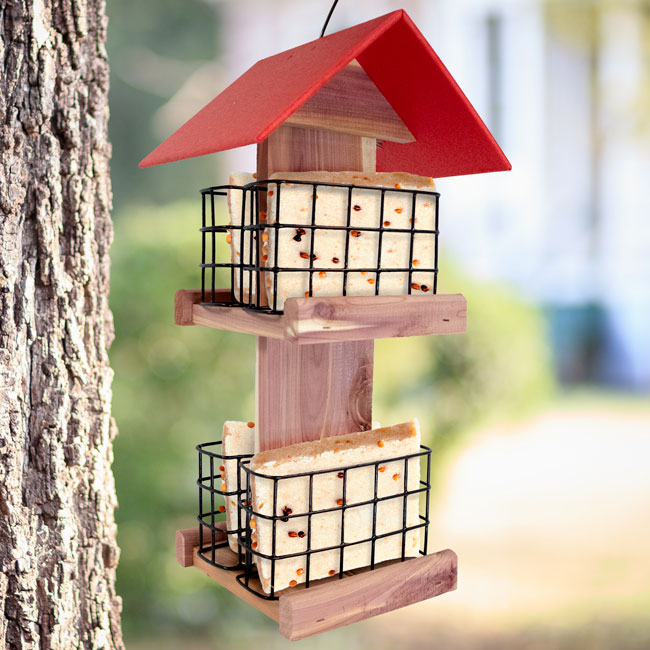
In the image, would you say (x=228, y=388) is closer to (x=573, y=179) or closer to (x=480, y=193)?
(x=480, y=193)

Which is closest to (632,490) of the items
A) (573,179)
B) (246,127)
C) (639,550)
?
(639,550)

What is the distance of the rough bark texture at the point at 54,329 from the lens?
1.05 m

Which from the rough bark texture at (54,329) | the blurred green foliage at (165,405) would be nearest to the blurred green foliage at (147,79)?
the blurred green foliage at (165,405)

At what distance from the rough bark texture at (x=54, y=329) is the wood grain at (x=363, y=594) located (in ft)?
1.28

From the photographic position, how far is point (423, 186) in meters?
0.96

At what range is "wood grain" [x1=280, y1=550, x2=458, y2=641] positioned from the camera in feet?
2.90

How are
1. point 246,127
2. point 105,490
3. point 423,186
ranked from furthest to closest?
point 105,490 → point 423,186 → point 246,127

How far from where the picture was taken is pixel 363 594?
94 centimetres

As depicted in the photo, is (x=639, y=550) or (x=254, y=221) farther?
(x=639, y=550)

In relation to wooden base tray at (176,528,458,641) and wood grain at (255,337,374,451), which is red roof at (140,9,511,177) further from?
wooden base tray at (176,528,458,641)

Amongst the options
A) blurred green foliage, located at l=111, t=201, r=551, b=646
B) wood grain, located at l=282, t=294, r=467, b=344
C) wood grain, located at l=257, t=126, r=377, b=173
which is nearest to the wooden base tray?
wood grain, located at l=282, t=294, r=467, b=344

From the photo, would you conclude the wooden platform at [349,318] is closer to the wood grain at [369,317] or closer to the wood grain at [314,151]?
the wood grain at [369,317]

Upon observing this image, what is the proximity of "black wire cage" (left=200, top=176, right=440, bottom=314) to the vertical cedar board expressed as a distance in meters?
0.07

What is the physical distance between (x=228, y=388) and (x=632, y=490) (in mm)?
2692
